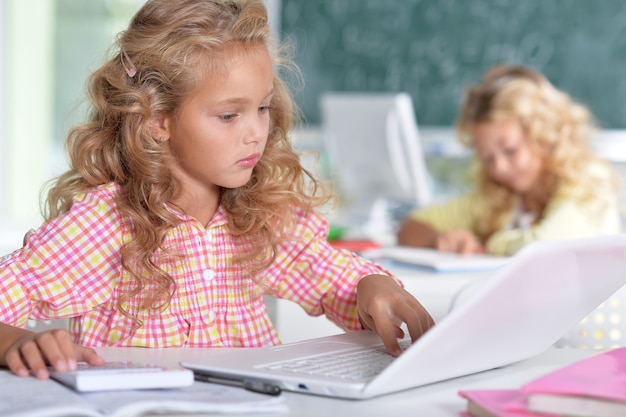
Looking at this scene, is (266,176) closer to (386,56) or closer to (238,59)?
(238,59)

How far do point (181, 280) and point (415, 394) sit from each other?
1.84 ft

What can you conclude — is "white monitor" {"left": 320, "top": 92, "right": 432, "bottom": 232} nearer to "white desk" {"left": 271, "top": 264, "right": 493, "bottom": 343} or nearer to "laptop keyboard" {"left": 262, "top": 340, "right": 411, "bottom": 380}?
"white desk" {"left": 271, "top": 264, "right": 493, "bottom": 343}

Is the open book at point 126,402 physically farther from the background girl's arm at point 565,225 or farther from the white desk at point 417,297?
the background girl's arm at point 565,225

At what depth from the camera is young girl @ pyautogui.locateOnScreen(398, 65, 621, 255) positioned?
9.20 feet

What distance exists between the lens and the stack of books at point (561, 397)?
81 cm

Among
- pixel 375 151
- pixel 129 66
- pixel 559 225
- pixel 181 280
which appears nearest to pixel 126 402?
pixel 181 280

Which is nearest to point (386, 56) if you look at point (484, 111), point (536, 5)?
point (536, 5)

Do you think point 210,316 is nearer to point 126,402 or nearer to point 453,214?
point 126,402

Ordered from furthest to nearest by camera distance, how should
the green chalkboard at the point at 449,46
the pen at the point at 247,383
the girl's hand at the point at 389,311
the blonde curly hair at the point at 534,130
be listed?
the green chalkboard at the point at 449,46, the blonde curly hair at the point at 534,130, the girl's hand at the point at 389,311, the pen at the point at 247,383

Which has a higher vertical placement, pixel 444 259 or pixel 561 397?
pixel 561 397

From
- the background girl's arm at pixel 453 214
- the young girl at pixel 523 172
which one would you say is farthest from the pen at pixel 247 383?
the background girl's arm at pixel 453 214

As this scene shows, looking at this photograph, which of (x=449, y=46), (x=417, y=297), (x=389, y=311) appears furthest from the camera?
(x=449, y=46)

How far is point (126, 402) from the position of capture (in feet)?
2.79

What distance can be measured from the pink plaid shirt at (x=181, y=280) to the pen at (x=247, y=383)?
1.27ft
